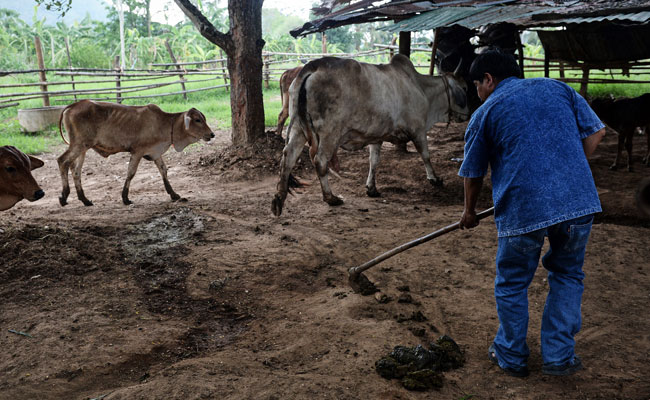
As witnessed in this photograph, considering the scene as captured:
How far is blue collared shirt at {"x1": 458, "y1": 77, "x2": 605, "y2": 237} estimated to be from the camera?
2625 millimetres

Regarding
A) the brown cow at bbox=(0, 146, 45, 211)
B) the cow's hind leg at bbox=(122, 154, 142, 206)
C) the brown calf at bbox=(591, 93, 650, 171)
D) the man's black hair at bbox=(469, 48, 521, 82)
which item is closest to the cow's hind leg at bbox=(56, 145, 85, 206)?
the cow's hind leg at bbox=(122, 154, 142, 206)

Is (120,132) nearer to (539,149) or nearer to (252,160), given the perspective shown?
(252,160)

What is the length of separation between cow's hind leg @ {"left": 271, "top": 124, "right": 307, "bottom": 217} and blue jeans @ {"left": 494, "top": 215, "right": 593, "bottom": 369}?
142 inches

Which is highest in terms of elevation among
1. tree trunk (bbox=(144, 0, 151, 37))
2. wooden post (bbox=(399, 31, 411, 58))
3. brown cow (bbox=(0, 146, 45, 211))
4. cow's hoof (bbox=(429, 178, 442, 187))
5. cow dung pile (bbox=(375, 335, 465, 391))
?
tree trunk (bbox=(144, 0, 151, 37))

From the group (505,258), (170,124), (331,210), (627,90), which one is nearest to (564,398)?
(505,258)

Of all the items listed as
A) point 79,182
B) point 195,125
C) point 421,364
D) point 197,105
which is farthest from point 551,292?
point 197,105

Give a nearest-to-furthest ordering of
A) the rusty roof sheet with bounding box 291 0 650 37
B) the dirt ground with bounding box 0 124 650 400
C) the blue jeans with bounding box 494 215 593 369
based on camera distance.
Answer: the blue jeans with bounding box 494 215 593 369 → the dirt ground with bounding box 0 124 650 400 → the rusty roof sheet with bounding box 291 0 650 37

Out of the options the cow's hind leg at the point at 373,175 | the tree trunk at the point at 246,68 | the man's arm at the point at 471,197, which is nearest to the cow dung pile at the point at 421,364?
the man's arm at the point at 471,197

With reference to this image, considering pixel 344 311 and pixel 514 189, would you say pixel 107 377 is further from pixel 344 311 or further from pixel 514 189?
pixel 514 189

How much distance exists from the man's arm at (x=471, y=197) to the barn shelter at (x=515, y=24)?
3713mm

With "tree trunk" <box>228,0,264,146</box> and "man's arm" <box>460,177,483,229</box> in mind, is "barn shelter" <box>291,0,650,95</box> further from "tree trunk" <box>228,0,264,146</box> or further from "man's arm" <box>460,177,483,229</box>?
"man's arm" <box>460,177,483,229</box>

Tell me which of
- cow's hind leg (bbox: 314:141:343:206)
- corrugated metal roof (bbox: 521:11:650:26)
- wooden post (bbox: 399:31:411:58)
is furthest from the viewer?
wooden post (bbox: 399:31:411:58)

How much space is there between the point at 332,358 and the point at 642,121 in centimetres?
686

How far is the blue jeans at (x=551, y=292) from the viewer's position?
2.75 metres
